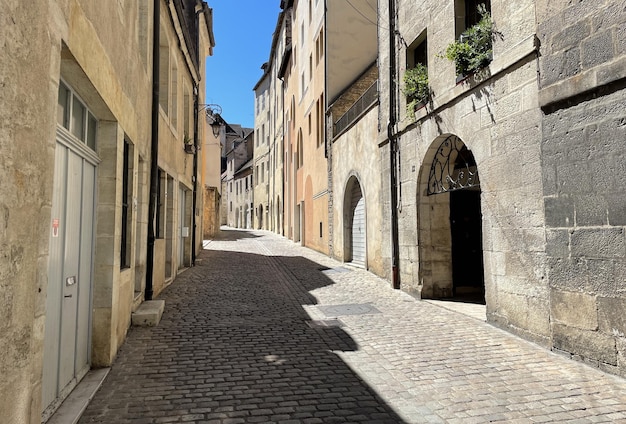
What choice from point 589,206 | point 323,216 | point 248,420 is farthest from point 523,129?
point 323,216

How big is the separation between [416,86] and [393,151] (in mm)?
1688

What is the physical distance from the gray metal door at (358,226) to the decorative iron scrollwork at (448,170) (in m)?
4.66

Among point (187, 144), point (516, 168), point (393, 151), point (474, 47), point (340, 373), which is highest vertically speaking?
point (474, 47)

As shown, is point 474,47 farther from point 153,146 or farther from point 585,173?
point 153,146

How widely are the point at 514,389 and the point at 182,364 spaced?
130 inches

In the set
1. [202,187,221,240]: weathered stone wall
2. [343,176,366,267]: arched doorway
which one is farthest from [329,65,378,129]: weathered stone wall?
[202,187,221,240]: weathered stone wall

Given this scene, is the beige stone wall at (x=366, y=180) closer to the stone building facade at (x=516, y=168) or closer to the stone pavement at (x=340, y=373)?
the stone building facade at (x=516, y=168)

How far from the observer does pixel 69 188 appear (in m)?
3.65

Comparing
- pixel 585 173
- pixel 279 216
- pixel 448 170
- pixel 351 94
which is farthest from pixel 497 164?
pixel 279 216

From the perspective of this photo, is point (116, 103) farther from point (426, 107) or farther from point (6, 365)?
point (426, 107)

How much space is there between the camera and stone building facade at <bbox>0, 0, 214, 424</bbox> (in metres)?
2.11

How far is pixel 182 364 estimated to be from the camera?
4656 millimetres

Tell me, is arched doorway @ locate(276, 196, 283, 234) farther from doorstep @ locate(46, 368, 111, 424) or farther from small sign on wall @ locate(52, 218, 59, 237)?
small sign on wall @ locate(52, 218, 59, 237)

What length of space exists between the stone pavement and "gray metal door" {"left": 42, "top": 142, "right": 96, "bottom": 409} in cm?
36
